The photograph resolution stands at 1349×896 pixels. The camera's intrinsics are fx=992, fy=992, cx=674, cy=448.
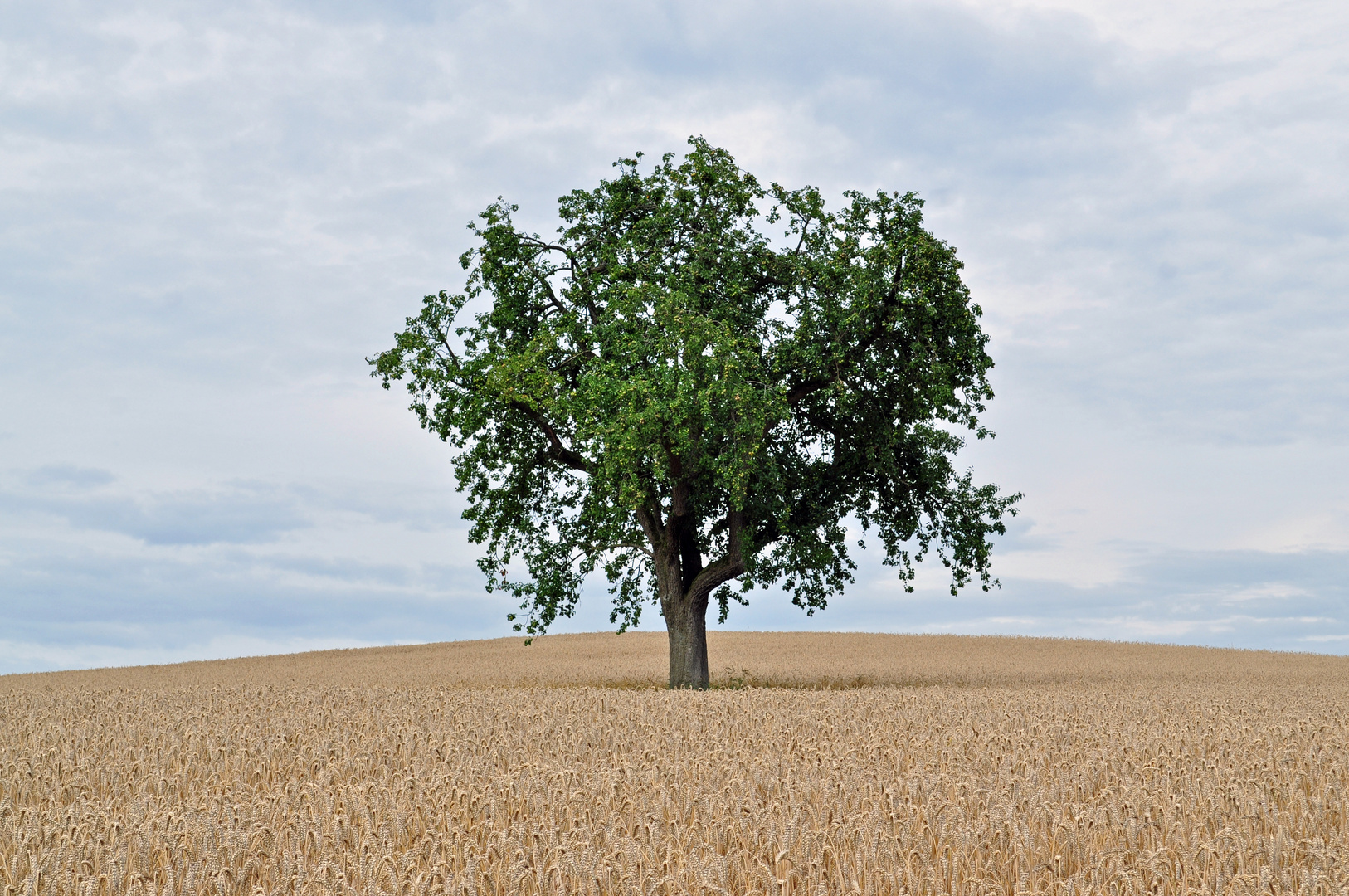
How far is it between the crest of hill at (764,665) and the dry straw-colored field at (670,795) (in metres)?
11.1

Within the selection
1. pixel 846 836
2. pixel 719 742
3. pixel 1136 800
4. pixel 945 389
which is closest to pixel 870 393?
pixel 945 389

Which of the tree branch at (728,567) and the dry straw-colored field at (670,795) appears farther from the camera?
the tree branch at (728,567)

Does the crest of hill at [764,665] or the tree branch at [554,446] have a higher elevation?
the tree branch at [554,446]

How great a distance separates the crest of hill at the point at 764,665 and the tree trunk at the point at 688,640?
1.44m

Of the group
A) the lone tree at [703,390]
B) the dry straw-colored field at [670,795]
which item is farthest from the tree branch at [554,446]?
the dry straw-colored field at [670,795]

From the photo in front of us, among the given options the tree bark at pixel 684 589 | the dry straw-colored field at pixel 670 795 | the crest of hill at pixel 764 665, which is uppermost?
the tree bark at pixel 684 589

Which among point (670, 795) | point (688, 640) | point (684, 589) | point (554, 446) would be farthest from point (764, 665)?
point (670, 795)

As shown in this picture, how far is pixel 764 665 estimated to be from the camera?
3647 centimetres

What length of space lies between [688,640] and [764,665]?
12.6 m

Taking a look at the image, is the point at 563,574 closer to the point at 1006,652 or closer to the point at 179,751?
the point at 179,751

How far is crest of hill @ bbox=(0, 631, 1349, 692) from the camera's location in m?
29.0

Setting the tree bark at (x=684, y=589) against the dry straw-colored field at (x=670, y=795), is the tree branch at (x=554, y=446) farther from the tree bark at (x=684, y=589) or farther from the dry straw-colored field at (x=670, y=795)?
the dry straw-colored field at (x=670, y=795)

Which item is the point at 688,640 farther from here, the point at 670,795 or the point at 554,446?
the point at 670,795

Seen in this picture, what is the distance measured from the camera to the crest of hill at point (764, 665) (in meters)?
29.0
